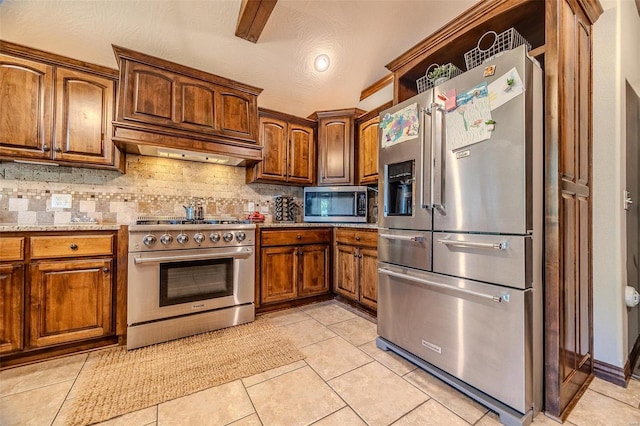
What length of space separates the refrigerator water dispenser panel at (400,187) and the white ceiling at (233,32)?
1409 mm

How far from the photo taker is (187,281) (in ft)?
7.57

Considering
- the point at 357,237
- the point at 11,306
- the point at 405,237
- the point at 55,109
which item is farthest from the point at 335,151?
the point at 11,306

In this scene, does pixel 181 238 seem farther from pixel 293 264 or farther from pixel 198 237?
pixel 293 264

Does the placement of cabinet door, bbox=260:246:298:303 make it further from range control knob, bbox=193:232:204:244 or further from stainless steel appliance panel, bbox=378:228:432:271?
stainless steel appliance panel, bbox=378:228:432:271

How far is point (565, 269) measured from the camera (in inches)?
55.2

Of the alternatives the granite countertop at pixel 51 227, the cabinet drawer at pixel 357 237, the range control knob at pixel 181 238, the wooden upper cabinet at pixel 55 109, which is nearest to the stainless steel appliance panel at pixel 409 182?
the cabinet drawer at pixel 357 237

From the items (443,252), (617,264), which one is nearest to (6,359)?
(443,252)

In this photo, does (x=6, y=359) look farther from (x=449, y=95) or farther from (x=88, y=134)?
(x=449, y=95)

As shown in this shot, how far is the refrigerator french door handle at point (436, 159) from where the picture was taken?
1.61 metres

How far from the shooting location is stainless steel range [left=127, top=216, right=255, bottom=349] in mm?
2086

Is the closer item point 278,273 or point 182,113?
point 182,113

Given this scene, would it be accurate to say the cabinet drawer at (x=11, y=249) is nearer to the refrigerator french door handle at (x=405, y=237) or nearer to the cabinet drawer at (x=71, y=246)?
the cabinet drawer at (x=71, y=246)

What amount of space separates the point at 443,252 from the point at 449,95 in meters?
0.96

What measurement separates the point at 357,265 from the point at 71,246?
94.3 inches
